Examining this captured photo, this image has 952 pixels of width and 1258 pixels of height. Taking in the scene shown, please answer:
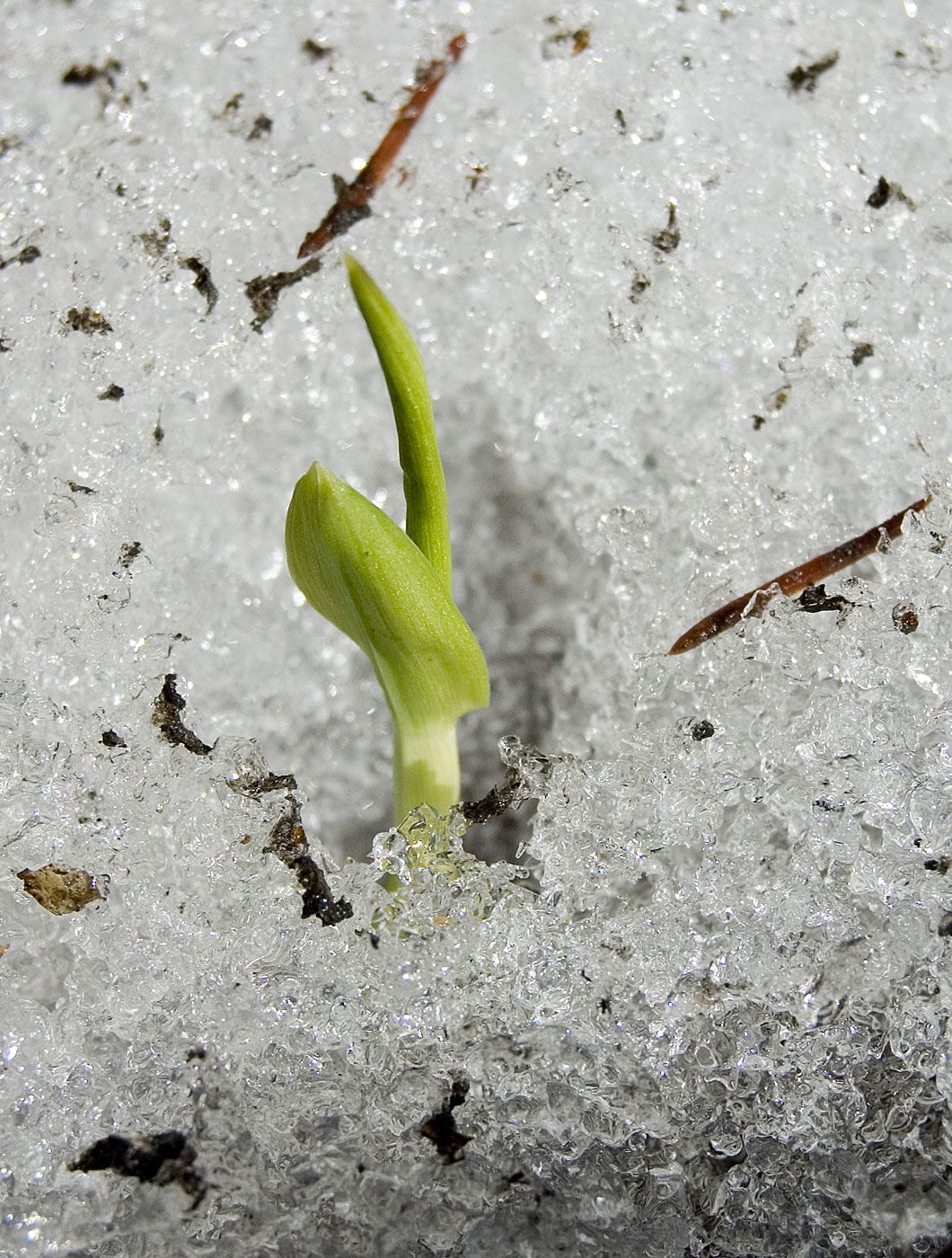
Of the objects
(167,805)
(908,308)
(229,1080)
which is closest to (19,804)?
(167,805)

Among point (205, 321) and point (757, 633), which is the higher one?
point (205, 321)

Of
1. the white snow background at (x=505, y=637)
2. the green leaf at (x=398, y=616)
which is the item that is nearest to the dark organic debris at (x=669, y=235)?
the white snow background at (x=505, y=637)

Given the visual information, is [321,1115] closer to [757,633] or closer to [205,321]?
[757,633]

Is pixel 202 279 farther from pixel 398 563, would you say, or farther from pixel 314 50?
pixel 398 563

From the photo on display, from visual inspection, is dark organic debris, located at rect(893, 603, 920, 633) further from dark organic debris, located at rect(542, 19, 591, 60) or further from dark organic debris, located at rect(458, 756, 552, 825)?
dark organic debris, located at rect(542, 19, 591, 60)

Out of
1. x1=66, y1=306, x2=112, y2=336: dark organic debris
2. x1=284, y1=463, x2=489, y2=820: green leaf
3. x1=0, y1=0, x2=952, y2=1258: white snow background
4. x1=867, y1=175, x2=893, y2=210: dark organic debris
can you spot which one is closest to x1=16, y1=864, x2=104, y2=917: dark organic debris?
x1=0, y1=0, x2=952, y2=1258: white snow background

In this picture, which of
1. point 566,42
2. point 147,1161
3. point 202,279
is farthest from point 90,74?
point 147,1161
